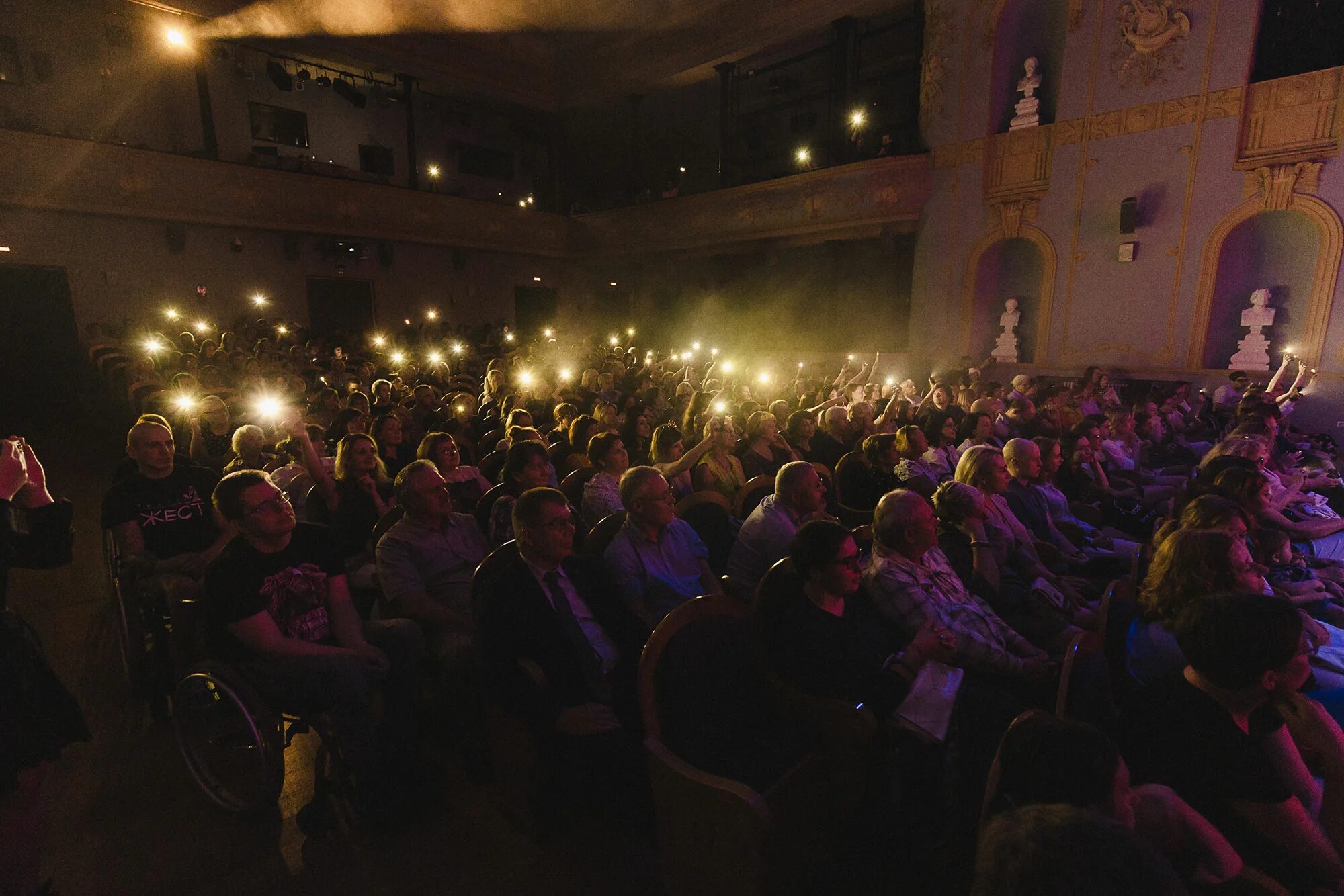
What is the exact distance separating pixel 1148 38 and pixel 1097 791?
1055cm

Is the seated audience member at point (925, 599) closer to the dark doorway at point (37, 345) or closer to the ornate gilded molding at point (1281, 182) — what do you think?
the ornate gilded molding at point (1281, 182)

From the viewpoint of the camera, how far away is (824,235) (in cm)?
1155

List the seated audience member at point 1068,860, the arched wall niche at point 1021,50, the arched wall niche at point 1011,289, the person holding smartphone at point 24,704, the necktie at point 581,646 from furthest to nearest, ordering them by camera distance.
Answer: the arched wall niche at point 1011,289 → the arched wall niche at point 1021,50 → the necktie at point 581,646 → the person holding smartphone at point 24,704 → the seated audience member at point 1068,860

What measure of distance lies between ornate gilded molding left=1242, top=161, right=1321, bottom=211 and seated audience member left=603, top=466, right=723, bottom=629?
9.43m

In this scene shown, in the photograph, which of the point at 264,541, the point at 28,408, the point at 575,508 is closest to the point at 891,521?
the point at 575,508

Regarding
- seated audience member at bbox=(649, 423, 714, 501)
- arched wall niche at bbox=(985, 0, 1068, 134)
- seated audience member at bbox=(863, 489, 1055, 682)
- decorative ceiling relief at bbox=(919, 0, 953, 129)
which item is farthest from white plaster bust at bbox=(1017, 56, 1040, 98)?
seated audience member at bbox=(863, 489, 1055, 682)

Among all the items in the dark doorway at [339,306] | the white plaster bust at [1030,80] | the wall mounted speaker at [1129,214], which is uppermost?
the white plaster bust at [1030,80]

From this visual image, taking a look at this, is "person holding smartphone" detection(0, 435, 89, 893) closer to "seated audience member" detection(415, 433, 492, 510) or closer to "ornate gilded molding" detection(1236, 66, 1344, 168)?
"seated audience member" detection(415, 433, 492, 510)

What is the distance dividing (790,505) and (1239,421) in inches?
185

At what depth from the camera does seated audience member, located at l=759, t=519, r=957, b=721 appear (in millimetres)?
1841

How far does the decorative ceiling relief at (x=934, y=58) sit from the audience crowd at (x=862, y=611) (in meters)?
8.01

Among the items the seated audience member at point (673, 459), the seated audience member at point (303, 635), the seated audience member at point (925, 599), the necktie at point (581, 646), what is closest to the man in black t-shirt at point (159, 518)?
the seated audience member at point (303, 635)

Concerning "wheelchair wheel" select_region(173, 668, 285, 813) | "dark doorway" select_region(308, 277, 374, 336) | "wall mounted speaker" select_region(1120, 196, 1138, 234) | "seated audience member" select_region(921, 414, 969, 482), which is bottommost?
"wheelchair wheel" select_region(173, 668, 285, 813)

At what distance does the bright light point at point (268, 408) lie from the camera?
4.51 metres
